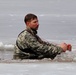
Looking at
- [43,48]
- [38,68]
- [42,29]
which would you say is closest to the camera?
[38,68]

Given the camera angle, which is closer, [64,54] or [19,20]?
[64,54]

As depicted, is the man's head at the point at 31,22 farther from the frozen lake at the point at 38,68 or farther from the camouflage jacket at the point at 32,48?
the frozen lake at the point at 38,68

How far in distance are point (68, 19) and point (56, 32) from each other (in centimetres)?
73

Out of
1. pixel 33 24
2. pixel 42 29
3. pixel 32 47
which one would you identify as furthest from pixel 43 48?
pixel 42 29

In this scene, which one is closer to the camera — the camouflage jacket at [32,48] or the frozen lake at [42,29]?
the frozen lake at [42,29]

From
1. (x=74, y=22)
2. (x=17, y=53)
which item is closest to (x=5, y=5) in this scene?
(x=74, y=22)

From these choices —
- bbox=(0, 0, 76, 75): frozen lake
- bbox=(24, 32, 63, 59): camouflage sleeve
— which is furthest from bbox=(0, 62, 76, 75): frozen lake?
bbox=(24, 32, 63, 59): camouflage sleeve

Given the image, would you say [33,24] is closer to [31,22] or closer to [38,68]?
[31,22]

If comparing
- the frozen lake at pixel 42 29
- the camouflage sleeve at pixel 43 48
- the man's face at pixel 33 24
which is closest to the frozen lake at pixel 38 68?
the frozen lake at pixel 42 29

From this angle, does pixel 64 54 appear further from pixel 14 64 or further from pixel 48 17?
pixel 48 17

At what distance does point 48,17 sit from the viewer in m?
6.16

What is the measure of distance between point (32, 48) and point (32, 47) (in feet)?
0.05

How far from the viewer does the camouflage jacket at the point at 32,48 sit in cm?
369

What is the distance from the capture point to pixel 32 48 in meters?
3.71
